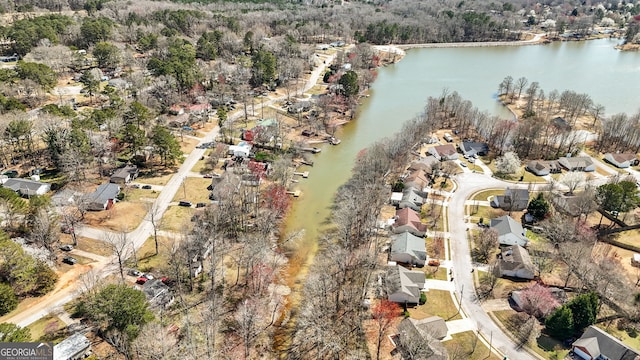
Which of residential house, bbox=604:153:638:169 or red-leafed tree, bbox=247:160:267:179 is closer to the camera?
red-leafed tree, bbox=247:160:267:179

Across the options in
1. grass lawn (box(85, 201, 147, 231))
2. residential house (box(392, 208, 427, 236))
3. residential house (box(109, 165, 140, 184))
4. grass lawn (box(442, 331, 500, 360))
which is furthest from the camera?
residential house (box(109, 165, 140, 184))

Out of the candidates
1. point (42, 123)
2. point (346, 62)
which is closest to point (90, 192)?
point (42, 123)

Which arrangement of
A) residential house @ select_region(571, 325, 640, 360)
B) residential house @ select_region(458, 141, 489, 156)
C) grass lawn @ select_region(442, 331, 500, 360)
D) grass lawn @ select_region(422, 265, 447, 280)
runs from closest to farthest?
1. residential house @ select_region(571, 325, 640, 360)
2. grass lawn @ select_region(442, 331, 500, 360)
3. grass lawn @ select_region(422, 265, 447, 280)
4. residential house @ select_region(458, 141, 489, 156)

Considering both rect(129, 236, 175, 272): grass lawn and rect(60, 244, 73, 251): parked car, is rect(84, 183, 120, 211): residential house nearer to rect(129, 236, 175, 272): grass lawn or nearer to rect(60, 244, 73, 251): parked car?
rect(60, 244, 73, 251): parked car

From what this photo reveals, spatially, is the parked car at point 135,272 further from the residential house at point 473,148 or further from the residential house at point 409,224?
the residential house at point 473,148

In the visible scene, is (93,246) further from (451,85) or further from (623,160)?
(451,85)

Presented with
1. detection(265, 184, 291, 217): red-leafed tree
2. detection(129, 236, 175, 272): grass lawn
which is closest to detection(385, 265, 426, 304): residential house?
detection(265, 184, 291, 217): red-leafed tree

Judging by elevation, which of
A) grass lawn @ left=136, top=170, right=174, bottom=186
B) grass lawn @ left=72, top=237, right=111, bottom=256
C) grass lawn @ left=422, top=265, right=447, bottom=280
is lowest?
grass lawn @ left=422, top=265, right=447, bottom=280
